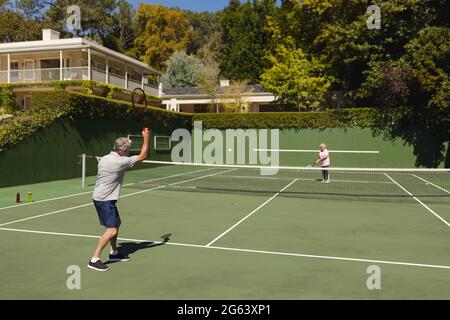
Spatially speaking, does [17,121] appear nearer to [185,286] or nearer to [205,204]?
[205,204]

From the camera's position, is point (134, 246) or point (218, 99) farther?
point (218, 99)

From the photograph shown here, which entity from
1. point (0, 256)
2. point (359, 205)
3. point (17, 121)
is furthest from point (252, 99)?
point (0, 256)

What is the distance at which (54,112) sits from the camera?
1991 cm

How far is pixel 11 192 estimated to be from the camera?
15977 mm

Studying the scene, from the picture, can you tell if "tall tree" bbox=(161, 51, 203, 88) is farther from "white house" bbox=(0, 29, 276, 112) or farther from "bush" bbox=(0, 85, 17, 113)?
"bush" bbox=(0, 85, 17, 113)

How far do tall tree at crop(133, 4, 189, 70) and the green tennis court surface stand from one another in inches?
2189

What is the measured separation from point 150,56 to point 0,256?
6396 centimetres

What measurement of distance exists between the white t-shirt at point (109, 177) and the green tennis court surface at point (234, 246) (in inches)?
42.4

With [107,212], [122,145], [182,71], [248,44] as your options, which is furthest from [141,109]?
[182,71]

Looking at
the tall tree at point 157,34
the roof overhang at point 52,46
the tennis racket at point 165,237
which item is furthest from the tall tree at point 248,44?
the tennis racket at point 165,237

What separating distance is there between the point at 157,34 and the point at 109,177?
2601 inches

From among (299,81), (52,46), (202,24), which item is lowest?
(299,81)

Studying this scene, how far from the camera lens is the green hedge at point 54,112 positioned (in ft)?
58.8

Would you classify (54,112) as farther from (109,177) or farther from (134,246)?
(109,177)
